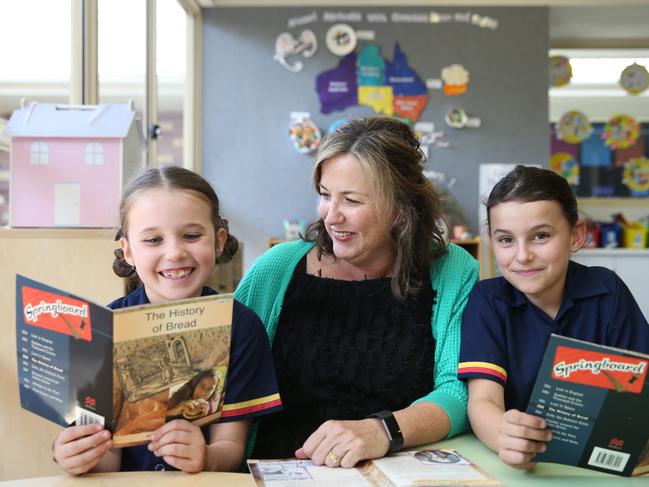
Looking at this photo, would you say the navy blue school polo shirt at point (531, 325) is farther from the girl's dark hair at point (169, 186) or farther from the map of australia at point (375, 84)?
the map of australia at point (375, 84)

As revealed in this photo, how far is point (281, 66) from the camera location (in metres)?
5.21

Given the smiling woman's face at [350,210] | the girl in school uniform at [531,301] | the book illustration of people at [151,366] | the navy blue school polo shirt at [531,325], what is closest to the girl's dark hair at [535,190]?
the girl in school uniform at [531,301]

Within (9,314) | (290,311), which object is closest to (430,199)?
(290,311)

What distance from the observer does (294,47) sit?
5191mm

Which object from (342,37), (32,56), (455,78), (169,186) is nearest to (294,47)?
(342,37)

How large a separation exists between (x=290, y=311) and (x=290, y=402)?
19 cm

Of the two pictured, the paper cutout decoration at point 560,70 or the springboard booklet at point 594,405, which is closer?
the springboard booklet at point 594,405

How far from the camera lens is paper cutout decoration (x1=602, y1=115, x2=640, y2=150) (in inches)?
218

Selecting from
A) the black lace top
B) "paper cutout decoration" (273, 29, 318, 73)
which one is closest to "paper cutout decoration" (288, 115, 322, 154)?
"paper cutout decoration" (273, 29, 318, 73)

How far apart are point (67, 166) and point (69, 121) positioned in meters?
0.13

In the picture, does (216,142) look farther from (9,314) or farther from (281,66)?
(9,314)

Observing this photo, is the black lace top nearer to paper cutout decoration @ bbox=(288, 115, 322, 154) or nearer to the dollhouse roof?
the dollhouse roof

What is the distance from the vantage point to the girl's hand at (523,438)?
1.02 metres

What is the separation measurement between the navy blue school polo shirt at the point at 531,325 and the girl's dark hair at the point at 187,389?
513 millimetres
